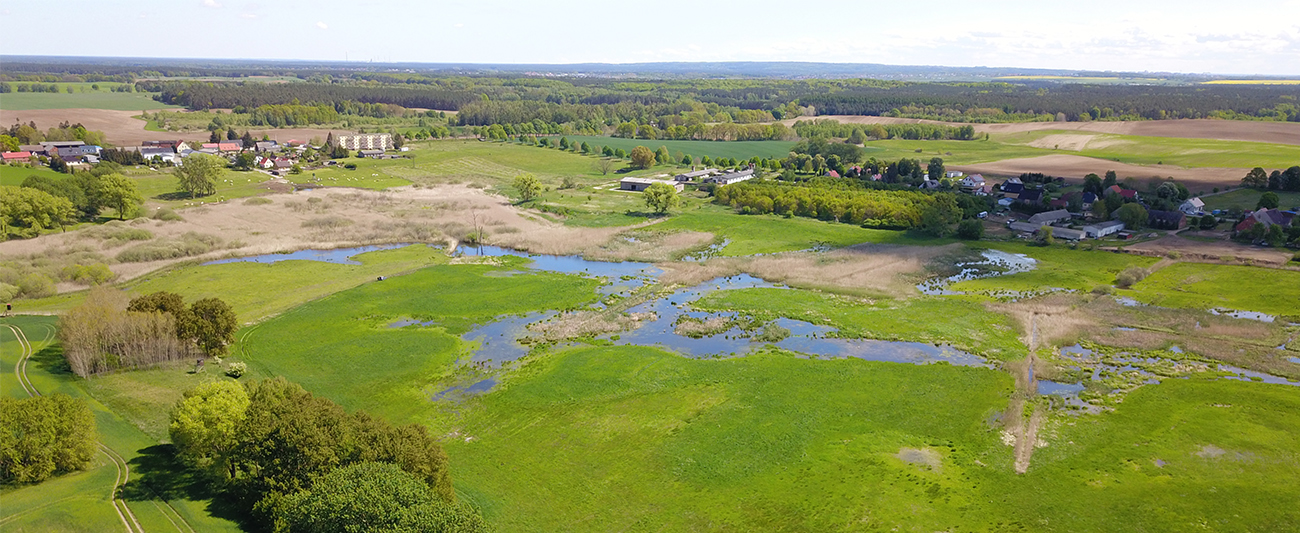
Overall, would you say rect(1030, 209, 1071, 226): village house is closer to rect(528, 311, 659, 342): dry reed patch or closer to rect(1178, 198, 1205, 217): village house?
rect(1178, 198, 1205, 217): village house

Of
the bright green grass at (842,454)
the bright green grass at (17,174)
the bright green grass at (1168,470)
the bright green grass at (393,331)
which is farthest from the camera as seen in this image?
the bright green grass at (17,174)

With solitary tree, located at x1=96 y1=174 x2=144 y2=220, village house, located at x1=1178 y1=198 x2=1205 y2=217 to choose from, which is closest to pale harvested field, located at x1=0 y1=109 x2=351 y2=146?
solitary tree, located at x1=96 y1=174 x2=144 y2=220

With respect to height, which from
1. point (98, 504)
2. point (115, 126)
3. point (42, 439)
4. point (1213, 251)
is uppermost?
point (115, 126)

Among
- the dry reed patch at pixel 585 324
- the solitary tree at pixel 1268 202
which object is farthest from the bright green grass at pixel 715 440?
the solitary tree at pixel 1268 202

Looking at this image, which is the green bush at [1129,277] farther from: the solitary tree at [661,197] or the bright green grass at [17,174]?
the bright green grass at [17,174]

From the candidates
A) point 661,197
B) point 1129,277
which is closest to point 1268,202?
point 1129,277

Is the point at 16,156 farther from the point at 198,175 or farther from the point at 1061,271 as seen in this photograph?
the point at 1061,271

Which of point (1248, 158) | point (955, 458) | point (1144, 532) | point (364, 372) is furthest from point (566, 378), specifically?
point (1248, 158)
